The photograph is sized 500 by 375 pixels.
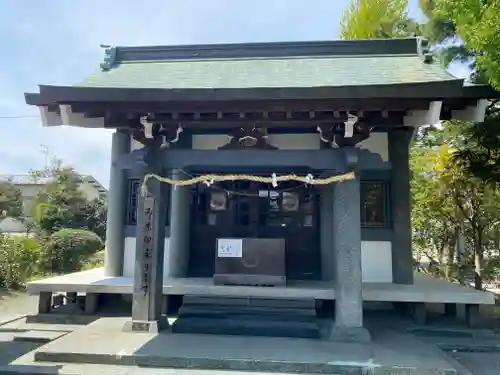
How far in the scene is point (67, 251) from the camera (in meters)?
13.5

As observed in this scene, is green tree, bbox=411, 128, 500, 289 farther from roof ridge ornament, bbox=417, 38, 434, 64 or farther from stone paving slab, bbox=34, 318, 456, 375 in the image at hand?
stone paving slab, bbox=34, 318, 456, 375

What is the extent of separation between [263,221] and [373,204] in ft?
6.82

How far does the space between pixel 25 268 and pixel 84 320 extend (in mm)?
5597

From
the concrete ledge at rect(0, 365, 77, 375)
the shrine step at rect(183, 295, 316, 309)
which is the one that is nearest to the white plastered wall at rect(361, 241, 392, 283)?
the shrine step at rect(183, 295, 316, 309)

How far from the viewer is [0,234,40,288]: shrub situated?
1081 cm

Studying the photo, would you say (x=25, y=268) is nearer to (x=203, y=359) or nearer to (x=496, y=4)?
(x=203, y=359)

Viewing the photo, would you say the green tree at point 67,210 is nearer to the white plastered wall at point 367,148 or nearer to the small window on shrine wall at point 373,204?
the white plastered wall at point 367,148

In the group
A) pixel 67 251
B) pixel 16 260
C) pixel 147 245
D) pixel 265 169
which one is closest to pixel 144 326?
pixel 147 245

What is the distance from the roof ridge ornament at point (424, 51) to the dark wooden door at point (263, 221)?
2975 mm

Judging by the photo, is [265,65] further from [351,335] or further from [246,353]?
[246,353]

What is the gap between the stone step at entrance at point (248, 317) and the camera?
601 centimetres

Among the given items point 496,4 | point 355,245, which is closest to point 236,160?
point 355,245

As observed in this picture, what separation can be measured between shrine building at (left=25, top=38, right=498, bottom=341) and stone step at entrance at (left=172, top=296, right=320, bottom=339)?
0.19 ft

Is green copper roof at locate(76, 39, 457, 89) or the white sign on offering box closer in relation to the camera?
green copper roof at locate(76, 39, 457, 89)
